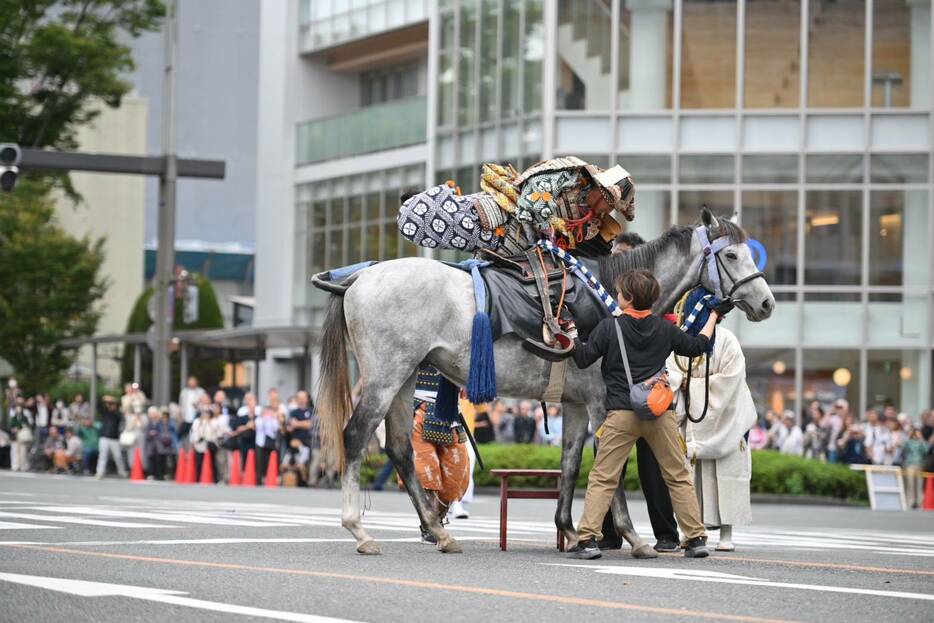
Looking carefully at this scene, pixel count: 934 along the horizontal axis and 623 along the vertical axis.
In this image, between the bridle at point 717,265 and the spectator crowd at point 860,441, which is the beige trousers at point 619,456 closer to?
the bridle at point 717,265

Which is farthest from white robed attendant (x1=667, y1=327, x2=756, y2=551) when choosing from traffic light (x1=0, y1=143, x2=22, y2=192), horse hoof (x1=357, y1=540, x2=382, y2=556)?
traffic light (x1=0, y1=143, x2=22, y2=192)

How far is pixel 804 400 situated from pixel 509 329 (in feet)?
88.6

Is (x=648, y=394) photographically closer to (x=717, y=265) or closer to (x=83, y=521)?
(x=717, y=265)

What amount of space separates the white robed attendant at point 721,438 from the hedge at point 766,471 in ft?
46.7

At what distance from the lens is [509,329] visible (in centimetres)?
1110

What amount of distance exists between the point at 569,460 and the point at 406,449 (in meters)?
1.11

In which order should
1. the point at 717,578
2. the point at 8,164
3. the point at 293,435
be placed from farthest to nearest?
the point at 8,164 → the point at 293,435 → the point at 717,578

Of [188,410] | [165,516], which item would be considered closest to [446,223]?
[165,516]

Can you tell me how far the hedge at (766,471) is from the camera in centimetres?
2759

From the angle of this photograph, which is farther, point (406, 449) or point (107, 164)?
point (107, 164)

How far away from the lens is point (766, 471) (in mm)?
27766

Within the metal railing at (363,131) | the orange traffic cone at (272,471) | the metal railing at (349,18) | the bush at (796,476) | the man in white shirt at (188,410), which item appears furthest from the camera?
the metal railing at (349,18)

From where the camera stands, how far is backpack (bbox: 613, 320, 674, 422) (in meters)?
10.7

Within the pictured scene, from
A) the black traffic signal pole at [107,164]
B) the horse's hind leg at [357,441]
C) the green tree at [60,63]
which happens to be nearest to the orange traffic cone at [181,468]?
the black traffic signal pole at [107,164]
